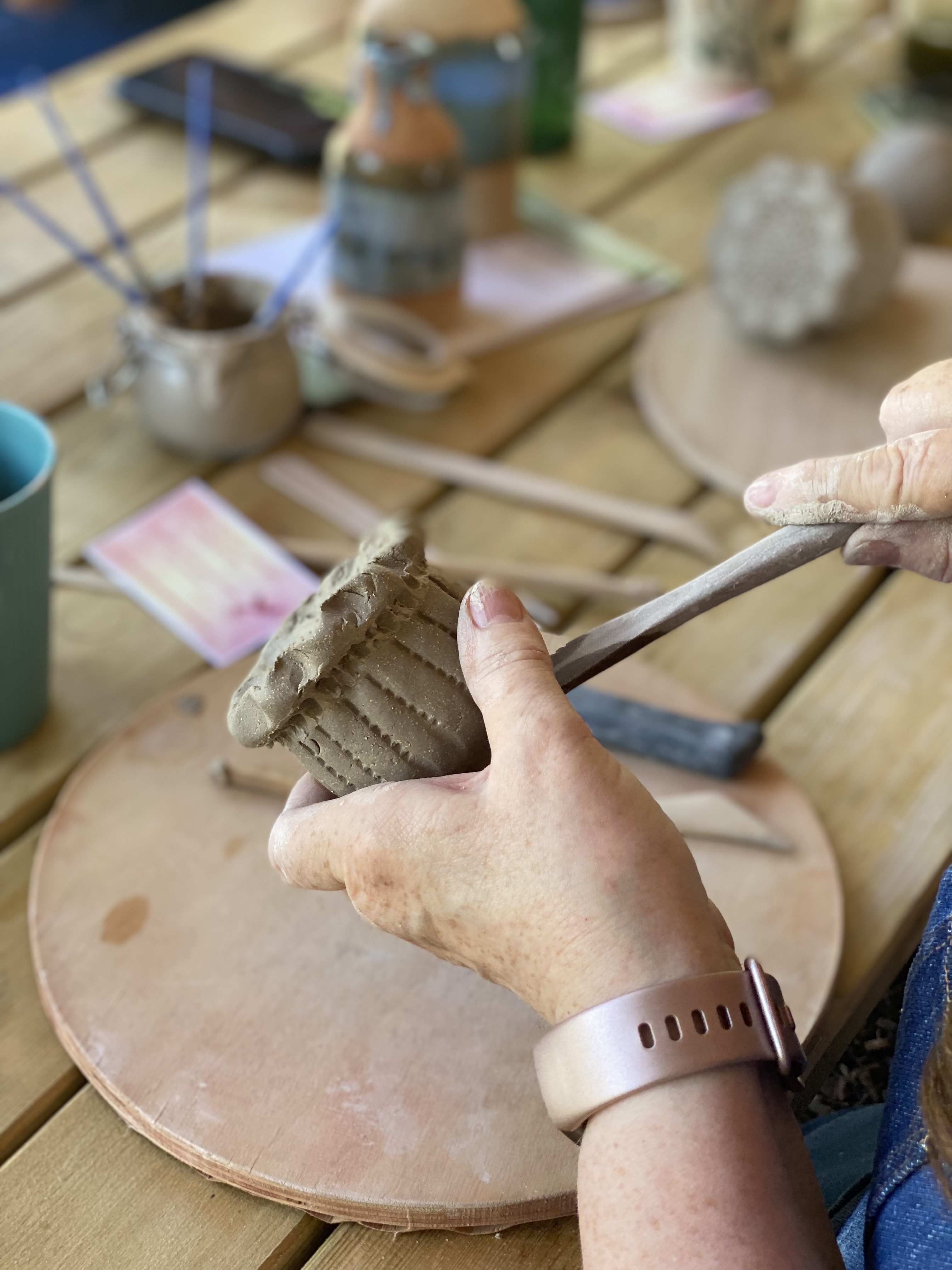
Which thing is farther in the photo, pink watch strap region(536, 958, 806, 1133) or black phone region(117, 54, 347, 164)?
black phone region(117, 54, 347, 164)

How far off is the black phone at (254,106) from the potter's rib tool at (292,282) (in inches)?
10.2

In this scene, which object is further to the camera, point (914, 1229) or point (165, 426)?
point (165, 426)

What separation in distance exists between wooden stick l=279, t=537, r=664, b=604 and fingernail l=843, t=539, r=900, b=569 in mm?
418

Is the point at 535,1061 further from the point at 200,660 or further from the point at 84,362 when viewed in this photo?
the point at 84,362

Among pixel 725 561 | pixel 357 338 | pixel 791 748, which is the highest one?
pixel 725 561

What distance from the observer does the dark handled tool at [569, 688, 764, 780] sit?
868mm

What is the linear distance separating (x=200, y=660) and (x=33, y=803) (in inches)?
6.8

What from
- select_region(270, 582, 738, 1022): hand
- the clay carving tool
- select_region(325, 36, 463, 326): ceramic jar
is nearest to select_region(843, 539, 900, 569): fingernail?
select_region(270, 582, 738, 1022): hand

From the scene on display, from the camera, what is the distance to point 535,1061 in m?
0.62

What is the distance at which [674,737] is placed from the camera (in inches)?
34.4

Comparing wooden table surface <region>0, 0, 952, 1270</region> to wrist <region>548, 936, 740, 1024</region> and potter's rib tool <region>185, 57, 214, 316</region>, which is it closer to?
potter's rib tool <region>185, 57, 214, 316</region>

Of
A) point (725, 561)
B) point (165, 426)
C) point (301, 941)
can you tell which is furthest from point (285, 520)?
point (725, 561)

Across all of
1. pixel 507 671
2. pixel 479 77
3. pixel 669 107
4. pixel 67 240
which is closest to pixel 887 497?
pixel 507 671

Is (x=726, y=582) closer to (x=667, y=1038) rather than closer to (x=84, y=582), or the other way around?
(x=667, y=1038)
